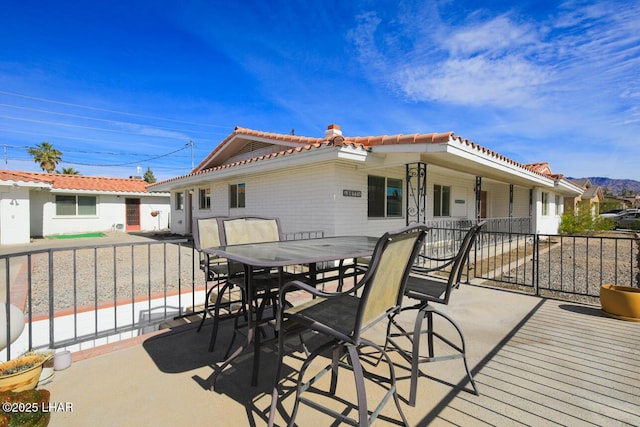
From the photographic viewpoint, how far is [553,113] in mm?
12133

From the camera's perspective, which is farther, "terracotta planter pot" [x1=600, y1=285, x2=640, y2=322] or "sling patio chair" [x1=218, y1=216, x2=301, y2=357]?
"terracotta planter pot" [x1=600, y1=285, x2=640, y2=322]

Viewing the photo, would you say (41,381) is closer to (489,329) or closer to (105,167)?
(489,329)

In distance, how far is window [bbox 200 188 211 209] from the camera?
43.8ft

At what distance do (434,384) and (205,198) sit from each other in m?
13.2

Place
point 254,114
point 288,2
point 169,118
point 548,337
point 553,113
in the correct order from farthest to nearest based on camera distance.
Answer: point 169,118, point 254,114, point 553,113, point 288,2, point 548,337

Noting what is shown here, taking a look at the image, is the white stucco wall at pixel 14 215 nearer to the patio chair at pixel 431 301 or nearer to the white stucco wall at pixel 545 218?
the patio chair at pixel 431 301

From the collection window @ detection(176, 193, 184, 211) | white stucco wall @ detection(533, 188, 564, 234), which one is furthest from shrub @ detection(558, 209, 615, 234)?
window @ detection(176, 193, 184, 211)

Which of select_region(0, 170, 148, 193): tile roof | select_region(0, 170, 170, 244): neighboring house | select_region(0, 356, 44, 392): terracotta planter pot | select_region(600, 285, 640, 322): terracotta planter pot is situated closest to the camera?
select_region(0, 356, 44, 392): terracotta planter pot

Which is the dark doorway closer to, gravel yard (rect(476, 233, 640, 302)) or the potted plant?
the potted plant

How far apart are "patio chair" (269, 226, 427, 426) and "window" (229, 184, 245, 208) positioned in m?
8.94

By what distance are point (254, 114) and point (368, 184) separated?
18999mm

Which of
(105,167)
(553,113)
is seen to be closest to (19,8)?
(553,113)

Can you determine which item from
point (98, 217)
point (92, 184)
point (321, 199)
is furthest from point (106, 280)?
point (92, 184)

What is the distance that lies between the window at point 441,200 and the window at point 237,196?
6710 millimetres
